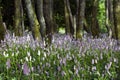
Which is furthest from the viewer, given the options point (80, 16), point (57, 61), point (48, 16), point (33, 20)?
point (80, 16)

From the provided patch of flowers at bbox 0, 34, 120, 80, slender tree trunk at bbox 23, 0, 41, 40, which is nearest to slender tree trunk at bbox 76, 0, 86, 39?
slender tree trunk at bbox 23, 0, 41, 40

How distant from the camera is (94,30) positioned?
16.9 m

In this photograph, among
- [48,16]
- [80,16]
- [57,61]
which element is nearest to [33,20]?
[48,16]

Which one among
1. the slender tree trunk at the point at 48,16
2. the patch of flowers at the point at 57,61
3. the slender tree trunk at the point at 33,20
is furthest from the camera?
the slender tree trunk at the point at 48,16

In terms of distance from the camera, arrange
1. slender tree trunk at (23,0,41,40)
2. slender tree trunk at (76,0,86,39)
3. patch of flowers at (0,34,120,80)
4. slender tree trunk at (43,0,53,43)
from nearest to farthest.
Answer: patch of flowers at (0,34,120,80) → slender tree trunk at (23,0,41,40) → slender tree trunk at (43,0,53,43) → slender tree trunk at (76,0,86,39)

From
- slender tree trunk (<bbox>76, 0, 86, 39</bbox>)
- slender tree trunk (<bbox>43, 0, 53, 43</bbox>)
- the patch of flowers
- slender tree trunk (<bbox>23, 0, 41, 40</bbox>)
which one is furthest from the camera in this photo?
slender tree trunk (<bbox>76, 0, 86, 39</bbox>)

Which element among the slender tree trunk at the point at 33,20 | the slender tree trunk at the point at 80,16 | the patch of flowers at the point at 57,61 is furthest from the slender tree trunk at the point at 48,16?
the patch of flowers at the point at 57,61

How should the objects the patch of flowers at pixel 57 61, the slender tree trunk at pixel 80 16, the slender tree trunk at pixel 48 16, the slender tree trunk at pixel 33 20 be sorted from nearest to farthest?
the patch of flowers at pixel 57 61 → the slender tree trunk at pixel 33 20 → the slender tree trunk at pixel 48 16 → the slender tree trunk at pixel 80 16

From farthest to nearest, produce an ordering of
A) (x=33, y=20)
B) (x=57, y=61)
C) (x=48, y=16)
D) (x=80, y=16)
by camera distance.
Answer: (x=80, y=16) < (x=48, y=16) < (x=33, y=20) < (x=57, y=61)

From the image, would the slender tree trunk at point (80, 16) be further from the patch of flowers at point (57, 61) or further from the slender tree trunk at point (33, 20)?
the patch of flowers at point (57, 61)

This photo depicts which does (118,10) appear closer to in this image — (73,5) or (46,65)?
(46,65)

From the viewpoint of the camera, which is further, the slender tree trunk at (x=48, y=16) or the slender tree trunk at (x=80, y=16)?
the slender tree trunk at (x=80, y=16)

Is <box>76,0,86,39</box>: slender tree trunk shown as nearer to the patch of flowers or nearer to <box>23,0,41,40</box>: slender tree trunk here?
<box>23,0,41,40</box>: slender tree trunk

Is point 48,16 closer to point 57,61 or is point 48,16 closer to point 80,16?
point 80,16
